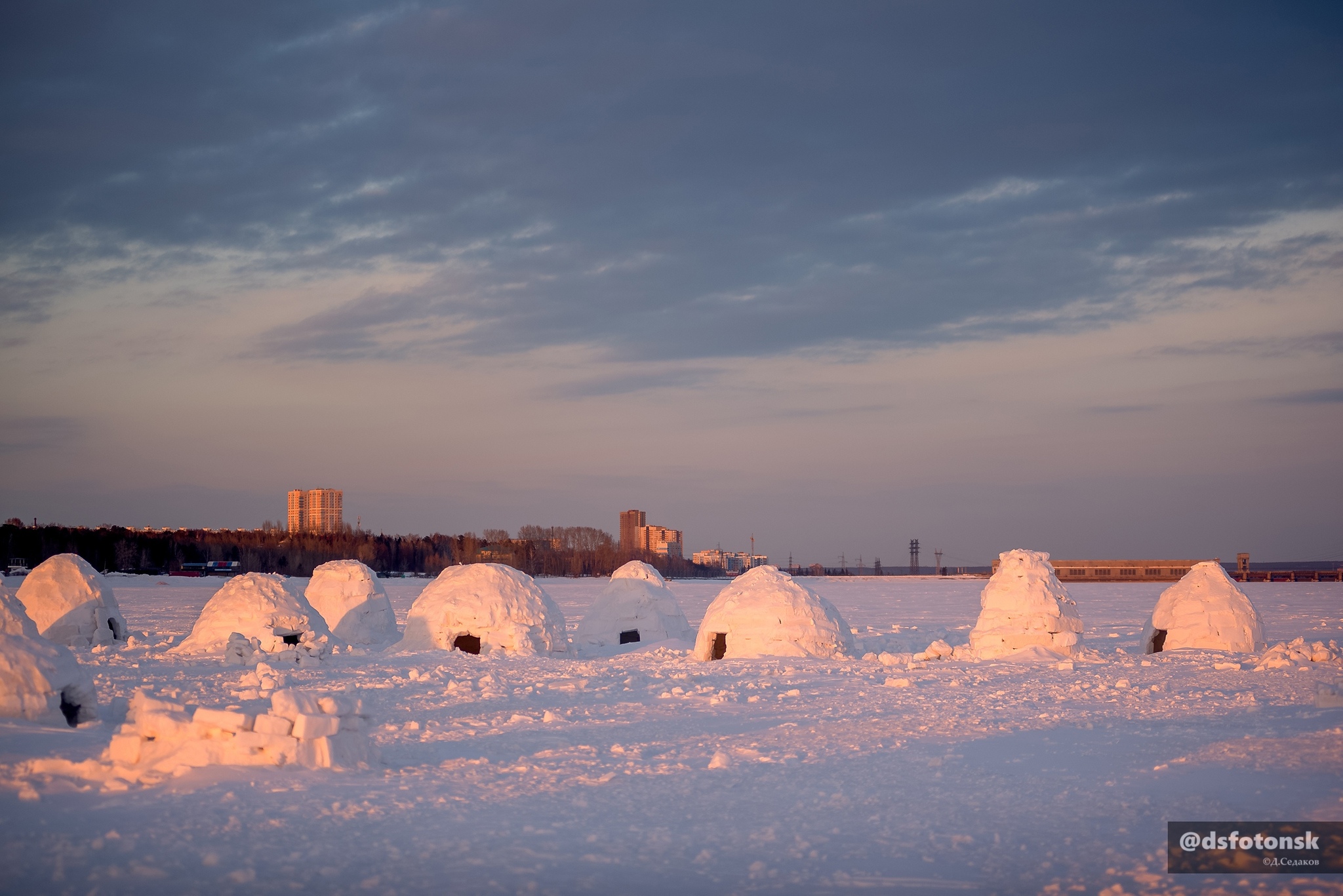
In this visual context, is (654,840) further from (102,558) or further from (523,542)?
(523,542)

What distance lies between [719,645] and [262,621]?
10.0 m

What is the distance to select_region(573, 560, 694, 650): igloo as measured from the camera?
2622 cm

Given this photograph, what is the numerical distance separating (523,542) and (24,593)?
95.6 meters

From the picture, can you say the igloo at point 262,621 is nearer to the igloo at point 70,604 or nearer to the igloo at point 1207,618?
the igloo at point 70,604

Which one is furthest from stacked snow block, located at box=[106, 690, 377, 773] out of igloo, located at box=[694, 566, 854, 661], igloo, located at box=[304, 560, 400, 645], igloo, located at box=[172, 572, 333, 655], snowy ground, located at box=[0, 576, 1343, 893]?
igloo, located at box=[304, 560, 400, 645]

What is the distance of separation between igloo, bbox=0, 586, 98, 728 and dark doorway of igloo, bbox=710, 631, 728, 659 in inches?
505

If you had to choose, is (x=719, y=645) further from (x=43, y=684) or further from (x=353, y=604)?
(x=43, y=684)

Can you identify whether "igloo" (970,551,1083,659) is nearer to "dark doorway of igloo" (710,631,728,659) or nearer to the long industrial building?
"dark doorway of igloo" (710,631,728,659)

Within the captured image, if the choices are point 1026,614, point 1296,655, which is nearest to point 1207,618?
point 1296,655

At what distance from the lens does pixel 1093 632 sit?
30859 mm

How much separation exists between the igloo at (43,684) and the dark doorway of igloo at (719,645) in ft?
42.1

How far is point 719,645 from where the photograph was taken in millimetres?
21766

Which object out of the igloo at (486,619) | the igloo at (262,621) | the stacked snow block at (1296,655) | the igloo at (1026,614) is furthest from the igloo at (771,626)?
the igloo at (262,621)

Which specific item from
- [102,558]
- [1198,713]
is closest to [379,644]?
[1198,713]
